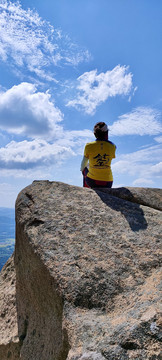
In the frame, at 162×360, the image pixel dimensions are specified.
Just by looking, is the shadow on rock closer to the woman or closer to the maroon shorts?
the maroon shorts

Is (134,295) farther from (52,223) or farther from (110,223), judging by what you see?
(52,223)

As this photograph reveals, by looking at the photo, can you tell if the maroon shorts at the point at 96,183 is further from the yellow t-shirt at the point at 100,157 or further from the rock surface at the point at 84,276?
the rock surface at the point at 84,276

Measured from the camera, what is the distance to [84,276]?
5203 millimetres

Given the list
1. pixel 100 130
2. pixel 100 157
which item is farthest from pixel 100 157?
pixel 100 130

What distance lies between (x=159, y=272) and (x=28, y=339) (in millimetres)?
3511

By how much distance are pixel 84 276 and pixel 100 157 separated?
5.11m

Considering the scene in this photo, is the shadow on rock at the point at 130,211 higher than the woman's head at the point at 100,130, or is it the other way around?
the woman's head at the point at 100,130

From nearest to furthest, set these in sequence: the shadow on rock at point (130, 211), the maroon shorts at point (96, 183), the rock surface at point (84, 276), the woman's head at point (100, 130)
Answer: the rock surface at point (84, 276), the shadow on rock at point (130, 211), the woman's head at point (100, 130), the maroon shorts at point (96, 183)

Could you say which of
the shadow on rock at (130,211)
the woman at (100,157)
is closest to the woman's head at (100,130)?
the woman at (100,157)

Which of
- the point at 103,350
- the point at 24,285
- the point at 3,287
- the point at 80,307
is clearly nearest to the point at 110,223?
the point at 80,307

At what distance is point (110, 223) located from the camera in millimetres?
6664

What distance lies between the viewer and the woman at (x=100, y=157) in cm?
936

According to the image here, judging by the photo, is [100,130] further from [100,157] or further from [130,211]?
[130,211]

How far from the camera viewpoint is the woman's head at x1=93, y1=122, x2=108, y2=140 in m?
9.23
